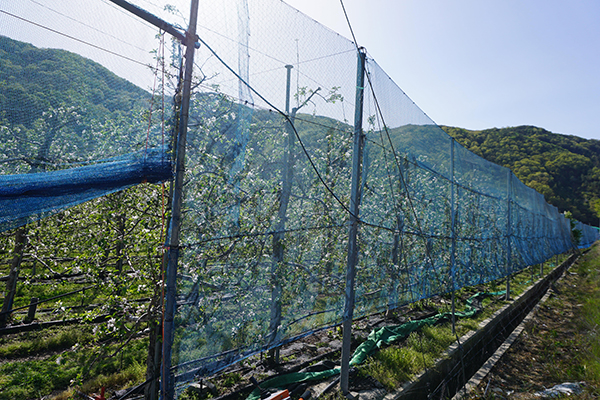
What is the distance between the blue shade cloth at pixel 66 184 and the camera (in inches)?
66.8

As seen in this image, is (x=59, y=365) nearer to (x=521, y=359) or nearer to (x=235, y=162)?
(x=235, y=162)

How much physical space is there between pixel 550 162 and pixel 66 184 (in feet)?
237

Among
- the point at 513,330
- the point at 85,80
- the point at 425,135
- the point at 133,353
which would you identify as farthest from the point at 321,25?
the point at 513,330

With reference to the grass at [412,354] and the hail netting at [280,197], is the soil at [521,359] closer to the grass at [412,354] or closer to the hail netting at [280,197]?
the grass at [412,354]

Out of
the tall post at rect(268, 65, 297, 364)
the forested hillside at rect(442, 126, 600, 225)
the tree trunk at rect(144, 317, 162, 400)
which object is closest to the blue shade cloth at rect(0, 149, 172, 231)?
the tall post at rect(268, 65, 297, 364)

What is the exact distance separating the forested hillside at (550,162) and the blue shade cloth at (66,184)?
57259 millimetres

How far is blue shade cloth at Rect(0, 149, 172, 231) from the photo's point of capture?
66.8 inches

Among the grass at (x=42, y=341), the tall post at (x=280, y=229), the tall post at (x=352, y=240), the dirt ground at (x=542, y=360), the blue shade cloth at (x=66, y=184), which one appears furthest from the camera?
the grass at (x=42, y=341)

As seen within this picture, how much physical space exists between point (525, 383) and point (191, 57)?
5.56 metres

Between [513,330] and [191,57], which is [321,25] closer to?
[191,57]

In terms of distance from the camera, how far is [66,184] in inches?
70.2

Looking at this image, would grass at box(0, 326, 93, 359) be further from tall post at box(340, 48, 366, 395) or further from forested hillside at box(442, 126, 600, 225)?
forested hillside at box(442, 126, 600, 225)

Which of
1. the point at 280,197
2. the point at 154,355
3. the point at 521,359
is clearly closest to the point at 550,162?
the point at 521,359

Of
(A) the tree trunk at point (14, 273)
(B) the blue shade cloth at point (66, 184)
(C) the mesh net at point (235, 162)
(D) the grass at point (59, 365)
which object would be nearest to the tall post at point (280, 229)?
(C) the mesh net at point (235, 162)
